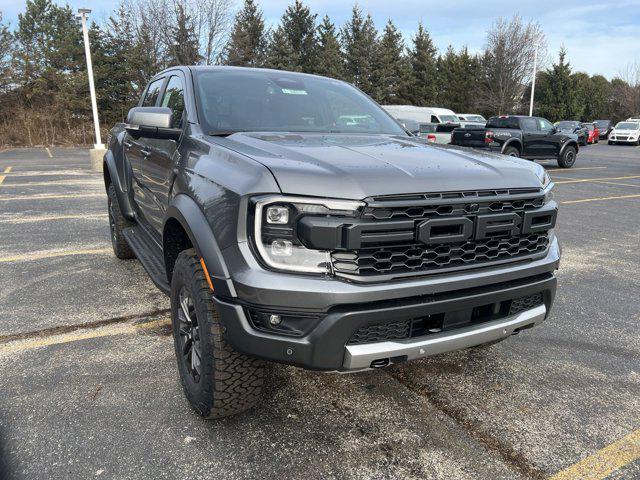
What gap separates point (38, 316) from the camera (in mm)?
3939

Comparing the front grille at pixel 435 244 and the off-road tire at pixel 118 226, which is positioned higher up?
the front grille at pixel 435 244

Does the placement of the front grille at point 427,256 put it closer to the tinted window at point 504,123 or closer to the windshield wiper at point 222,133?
the windshield wiper at point 222,133

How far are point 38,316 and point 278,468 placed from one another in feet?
8.67

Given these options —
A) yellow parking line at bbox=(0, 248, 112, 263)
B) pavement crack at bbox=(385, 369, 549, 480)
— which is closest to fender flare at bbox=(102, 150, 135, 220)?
yellow parking line at bbox=(0, 248, 112, 263)

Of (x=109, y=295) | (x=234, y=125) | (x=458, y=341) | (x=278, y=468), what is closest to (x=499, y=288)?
(x=458, y=341)

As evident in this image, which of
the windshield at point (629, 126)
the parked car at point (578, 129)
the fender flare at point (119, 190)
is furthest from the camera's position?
the windshield at point (629, 126)

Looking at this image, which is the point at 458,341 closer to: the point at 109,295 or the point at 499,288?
the point at 499,288

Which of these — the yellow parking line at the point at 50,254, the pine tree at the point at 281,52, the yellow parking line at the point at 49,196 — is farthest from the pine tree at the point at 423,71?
the yellow parking line at the point at 50,254

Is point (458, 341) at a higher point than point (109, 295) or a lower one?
higher

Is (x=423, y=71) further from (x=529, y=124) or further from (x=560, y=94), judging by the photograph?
(x=529, y=124)

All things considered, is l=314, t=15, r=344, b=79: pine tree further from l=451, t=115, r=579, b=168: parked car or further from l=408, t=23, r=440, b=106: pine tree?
l=451, t=115, r=579, b=168: parked car

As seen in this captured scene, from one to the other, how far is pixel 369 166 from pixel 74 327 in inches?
106

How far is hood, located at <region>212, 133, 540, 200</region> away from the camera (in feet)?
6.91

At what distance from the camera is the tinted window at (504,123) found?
1681 centimetres
